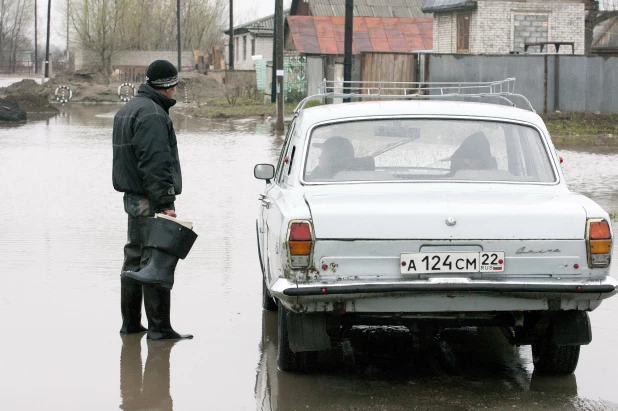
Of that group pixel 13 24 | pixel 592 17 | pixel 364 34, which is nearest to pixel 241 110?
pixel 364 34

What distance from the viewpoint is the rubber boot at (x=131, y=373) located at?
539cm

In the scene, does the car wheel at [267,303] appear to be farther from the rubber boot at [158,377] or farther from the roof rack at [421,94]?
the roof rack at [421,94]

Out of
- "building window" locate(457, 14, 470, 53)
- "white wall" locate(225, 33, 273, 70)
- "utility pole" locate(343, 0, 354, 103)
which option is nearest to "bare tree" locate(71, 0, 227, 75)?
"white wall" locate(225, 33, 273, 70)

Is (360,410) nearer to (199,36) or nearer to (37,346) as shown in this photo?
(37,346)

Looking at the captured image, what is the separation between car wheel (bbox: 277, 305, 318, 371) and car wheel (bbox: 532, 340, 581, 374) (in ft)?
3.93

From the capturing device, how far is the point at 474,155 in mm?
6371

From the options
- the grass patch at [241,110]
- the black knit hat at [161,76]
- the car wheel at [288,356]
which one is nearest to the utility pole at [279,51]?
the grass patch at [241,110]

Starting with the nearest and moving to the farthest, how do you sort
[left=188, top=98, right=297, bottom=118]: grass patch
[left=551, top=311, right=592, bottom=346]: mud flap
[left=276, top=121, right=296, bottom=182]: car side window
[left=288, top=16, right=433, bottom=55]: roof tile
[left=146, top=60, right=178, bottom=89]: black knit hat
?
[left=551, top=311, right=592, bottom=346]: mud flap → [left=146, top=60, right=178, bottom=89]: black knit hat → [left=276, top=121, right=296, bottom=182]: car side window → [left=188, top=98, right=297, bottom=118]: grass patch → [left=288, top=16, right=433, bottom=55]: roof tile

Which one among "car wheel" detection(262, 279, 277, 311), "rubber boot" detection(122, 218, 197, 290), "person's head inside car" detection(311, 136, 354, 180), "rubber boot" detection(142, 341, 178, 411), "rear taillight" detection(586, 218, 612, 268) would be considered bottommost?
"rubber boot" detection(142, 341, 178, 411)

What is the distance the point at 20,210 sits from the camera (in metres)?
12.8

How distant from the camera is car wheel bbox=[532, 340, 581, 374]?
5719mm

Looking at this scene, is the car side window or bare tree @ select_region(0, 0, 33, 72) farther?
bare tree @ select_region(0, 0, 33, 72)

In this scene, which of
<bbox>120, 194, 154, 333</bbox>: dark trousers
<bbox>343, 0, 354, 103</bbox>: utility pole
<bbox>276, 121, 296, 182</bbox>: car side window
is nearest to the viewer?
<bbox>120, 194, 154, 333</bbox>: dark trousers

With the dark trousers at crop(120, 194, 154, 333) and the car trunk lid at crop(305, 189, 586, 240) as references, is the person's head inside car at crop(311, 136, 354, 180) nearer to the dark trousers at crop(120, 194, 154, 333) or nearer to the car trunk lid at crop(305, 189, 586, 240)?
the car trunk lid at crop(305, 189, 586, 240)
